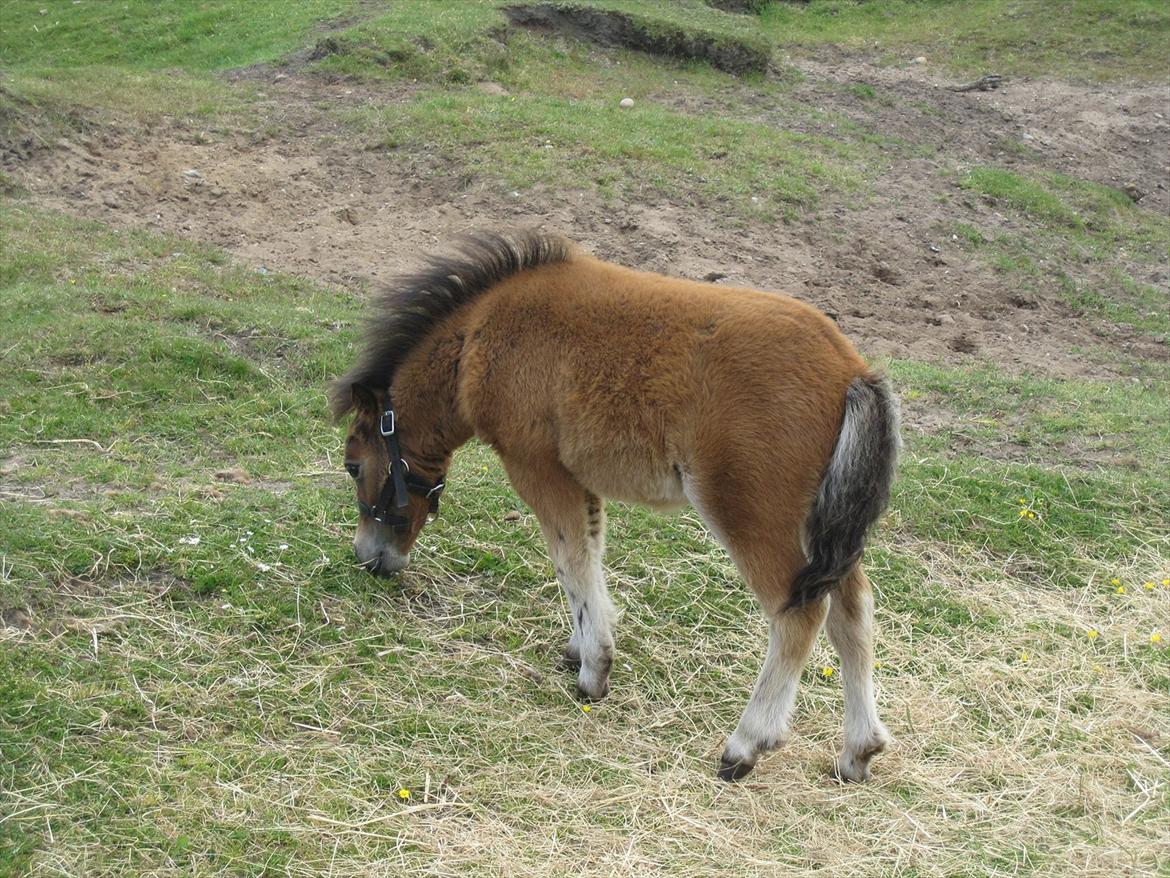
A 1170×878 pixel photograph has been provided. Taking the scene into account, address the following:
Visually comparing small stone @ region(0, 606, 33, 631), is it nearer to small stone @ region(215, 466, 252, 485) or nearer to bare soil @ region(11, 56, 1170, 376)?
small stone @ region(215, 466, 252, 485)

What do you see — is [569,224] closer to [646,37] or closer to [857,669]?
[646,37]

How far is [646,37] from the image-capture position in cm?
1675

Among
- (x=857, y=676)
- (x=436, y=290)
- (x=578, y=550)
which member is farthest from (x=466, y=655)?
(x=857, y=676)

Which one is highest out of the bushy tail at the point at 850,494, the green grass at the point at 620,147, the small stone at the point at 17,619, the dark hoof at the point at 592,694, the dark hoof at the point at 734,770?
the bushy tail at the point at 850,494

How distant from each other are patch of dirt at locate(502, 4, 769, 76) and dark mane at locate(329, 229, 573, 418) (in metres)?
12.5

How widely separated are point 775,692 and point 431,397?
6.78 feet

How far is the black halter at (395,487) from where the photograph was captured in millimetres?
5125

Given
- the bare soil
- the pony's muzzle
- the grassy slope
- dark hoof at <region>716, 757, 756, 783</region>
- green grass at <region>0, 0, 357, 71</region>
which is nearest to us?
the grassy slope

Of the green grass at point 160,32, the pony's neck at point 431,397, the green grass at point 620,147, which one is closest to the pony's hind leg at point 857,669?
the pony's neck at point 431,397

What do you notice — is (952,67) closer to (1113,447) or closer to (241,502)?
(1113,447)

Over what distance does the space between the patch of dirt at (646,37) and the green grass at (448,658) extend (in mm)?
10558

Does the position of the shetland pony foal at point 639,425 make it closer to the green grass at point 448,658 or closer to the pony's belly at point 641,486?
the pony's belly at point 641,486

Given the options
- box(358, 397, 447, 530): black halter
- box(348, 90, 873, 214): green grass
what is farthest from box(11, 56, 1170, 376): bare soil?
box(358, 397, 447, 530): black halter

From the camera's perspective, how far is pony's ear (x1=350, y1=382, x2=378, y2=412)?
17.1ft
